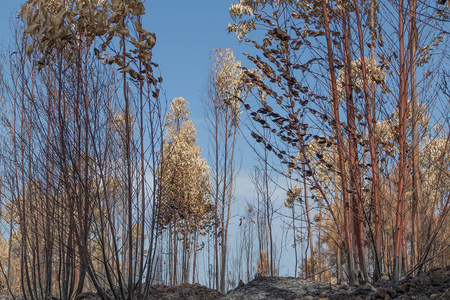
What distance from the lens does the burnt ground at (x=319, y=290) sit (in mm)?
3844

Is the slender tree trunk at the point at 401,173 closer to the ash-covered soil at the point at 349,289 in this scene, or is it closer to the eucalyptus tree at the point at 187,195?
the ash-covered soil at the point at 349,289

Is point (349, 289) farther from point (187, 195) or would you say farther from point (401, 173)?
point (187, 195)

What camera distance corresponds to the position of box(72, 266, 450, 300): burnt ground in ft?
12.6

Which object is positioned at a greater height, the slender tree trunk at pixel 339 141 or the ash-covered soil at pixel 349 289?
the slender tree trunk at pixel 339 141

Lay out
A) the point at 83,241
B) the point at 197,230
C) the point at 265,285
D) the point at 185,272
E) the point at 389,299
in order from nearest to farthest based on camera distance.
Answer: the point at 83,241
the point at 389,299
the point at 265,285
the point at 185,272
the point at 197,230

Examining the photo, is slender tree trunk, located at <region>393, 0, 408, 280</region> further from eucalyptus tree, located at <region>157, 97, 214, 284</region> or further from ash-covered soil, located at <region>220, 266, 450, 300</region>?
eucalyptus tree, located at <region>157, 97, 214, 284</region>

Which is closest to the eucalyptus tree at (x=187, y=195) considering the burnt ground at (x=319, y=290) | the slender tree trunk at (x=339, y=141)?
the burnt ground at (x=319, y=290)

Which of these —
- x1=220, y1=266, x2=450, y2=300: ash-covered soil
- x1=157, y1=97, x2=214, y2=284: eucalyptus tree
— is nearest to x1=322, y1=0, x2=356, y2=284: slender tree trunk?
x1=220, y1=266, x2=450, y2=300: ash-covered soil

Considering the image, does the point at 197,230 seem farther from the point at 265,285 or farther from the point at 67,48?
the point at 67,48

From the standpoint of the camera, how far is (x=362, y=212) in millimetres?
4777

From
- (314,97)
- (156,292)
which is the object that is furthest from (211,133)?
(314,97)

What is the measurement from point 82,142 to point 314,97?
2.41 metres

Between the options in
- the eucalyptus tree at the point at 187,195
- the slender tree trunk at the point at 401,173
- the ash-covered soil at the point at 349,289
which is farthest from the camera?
the eucalyptus tree at the point at 187,195

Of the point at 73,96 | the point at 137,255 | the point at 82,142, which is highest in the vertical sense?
the point at 73,96
